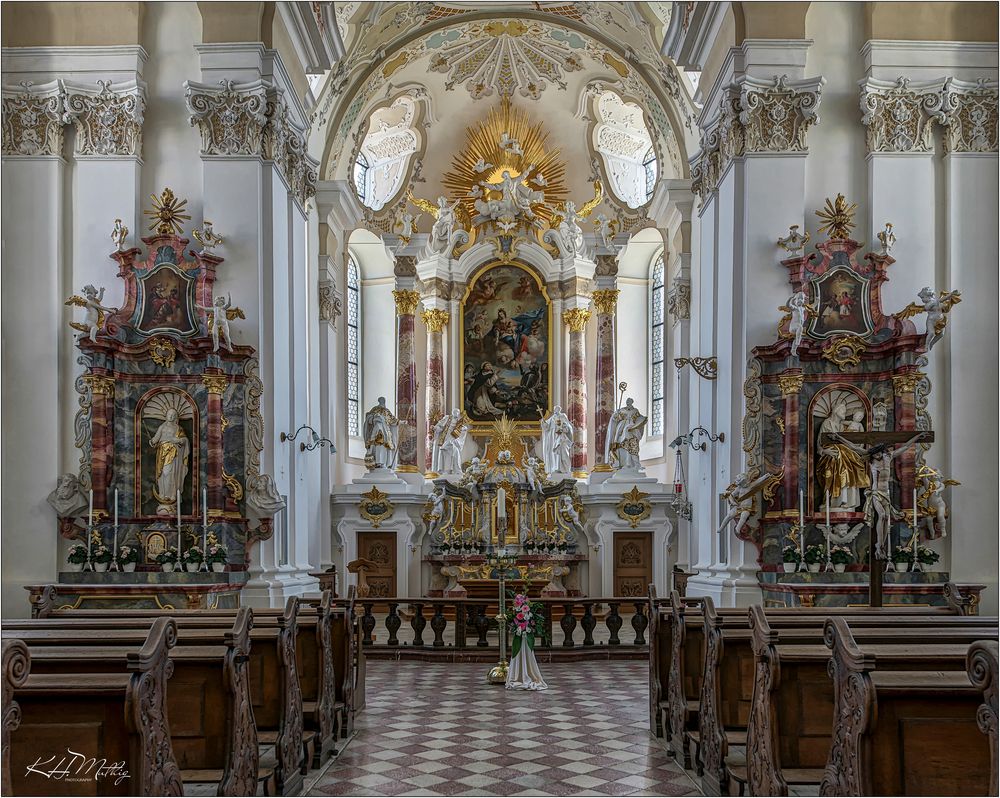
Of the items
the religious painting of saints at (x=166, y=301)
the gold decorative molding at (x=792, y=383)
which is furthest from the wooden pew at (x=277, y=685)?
the gold decorative molding at (x=792, y=383)

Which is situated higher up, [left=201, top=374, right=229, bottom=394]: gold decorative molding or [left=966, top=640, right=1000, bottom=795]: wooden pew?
[left=201, top=374, right=229, bottom=394]: gold decorative molding

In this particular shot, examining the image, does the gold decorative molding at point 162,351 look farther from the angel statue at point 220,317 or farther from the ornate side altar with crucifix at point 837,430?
the ornate side altar with crucifix at point 837,430

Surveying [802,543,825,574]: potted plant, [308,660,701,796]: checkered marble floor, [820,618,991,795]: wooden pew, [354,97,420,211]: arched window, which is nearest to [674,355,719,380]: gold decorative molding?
[802,543,825,574]: potted plant

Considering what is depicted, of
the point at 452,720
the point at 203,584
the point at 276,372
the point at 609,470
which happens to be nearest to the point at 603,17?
the point at 609,470

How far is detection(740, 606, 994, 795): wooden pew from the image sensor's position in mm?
5410

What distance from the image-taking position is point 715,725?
6.64 m

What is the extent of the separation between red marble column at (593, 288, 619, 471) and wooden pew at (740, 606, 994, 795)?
51.0ft

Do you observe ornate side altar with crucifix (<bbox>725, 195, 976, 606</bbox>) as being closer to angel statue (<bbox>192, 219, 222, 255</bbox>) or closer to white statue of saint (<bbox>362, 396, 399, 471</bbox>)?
angel statue (<bbox>192, 219, 222, 255</bbox>)

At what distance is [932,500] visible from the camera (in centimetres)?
1198

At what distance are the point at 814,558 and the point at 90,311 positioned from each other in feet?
27.1

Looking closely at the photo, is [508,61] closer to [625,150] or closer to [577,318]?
[625,150]

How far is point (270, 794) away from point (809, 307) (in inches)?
315

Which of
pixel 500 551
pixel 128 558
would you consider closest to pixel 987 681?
pixel 128 558

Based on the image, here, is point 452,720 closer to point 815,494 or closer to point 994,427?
point 815,494
